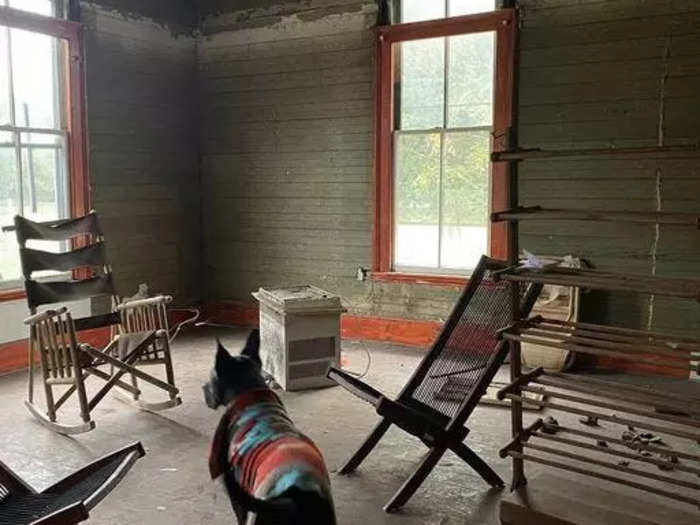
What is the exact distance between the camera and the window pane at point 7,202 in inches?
191

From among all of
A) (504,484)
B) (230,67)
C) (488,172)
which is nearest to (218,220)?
(230,67)

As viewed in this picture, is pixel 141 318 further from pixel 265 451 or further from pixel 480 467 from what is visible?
pixel 265 451

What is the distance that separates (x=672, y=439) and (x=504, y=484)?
3.93 ft

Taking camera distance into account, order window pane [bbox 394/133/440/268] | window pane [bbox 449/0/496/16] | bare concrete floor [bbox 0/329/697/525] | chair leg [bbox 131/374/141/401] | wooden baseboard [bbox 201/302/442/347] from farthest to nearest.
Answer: wooden baseboard [bbox 201/302/442/347]
window pane [bbox 394/133/440/268]
window pane [bbox 449/0/496/16]
chair leg [bbox 131/374/141/401]
bare concrete floor [bbox 0/329/697/525]

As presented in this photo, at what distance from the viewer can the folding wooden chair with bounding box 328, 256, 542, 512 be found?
2838mm

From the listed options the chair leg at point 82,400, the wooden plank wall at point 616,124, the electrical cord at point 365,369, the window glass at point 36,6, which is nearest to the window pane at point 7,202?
the window glass at point 36,6

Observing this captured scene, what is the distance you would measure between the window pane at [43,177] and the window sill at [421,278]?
256 centimetres

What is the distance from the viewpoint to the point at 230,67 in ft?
20.7

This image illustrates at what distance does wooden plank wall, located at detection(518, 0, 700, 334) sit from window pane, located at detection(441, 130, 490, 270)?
→ 33 centimetres

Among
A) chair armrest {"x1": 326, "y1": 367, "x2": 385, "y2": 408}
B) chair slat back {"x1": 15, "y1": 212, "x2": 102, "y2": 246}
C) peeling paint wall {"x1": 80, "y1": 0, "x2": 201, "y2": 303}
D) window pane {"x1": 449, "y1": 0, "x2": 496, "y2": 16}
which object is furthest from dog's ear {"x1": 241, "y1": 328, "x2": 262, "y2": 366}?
window pane {"x1": 449, "y1": 0, "x2": 496, "y2": 16}

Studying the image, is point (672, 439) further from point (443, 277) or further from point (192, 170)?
point (192, 170)

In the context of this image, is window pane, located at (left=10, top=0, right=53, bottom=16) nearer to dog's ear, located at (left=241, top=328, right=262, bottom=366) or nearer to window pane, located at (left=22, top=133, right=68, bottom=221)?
window pane, located at (left=22, top=133, right=68, bottom=221)

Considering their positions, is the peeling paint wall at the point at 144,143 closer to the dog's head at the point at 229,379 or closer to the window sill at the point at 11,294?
the window sill at the point at 11,294

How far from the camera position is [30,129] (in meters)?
5.00
